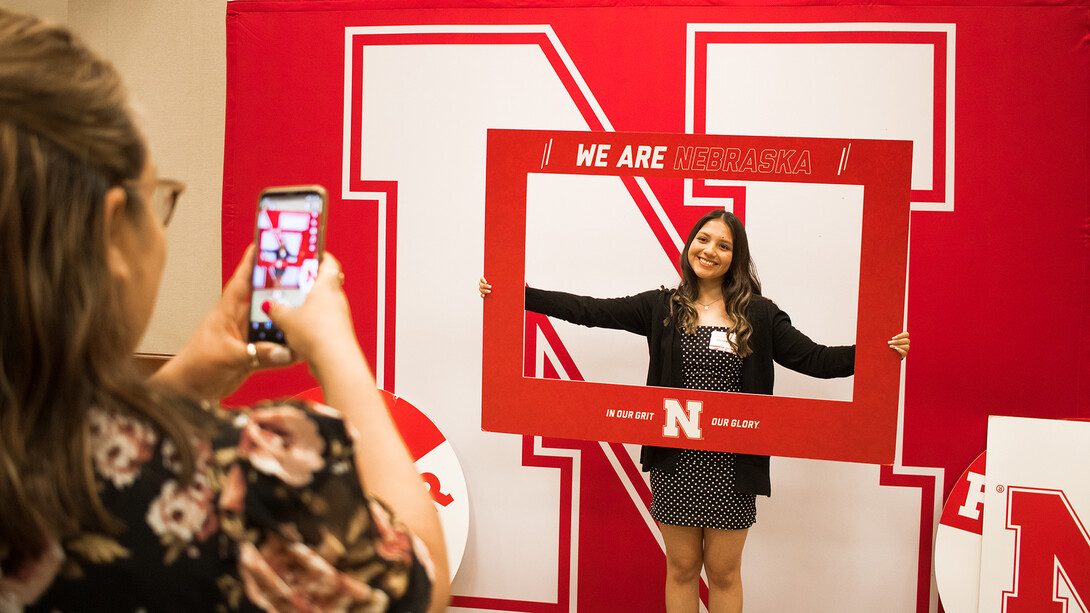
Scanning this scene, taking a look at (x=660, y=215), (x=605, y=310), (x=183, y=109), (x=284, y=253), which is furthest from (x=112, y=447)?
(x=183, y=109)

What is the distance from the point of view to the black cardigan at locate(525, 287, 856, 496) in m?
2.13

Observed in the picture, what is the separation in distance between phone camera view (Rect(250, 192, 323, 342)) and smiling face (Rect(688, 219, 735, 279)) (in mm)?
1388

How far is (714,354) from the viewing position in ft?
7.06

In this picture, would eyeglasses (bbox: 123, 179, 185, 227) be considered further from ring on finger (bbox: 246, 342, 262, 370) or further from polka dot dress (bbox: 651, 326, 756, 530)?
polka dot dress (bbox: 651, 326, 756, 530)

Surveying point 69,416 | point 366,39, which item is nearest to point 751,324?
point 366,39

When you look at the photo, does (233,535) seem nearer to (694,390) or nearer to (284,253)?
(284,253)

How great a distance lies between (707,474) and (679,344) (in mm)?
394

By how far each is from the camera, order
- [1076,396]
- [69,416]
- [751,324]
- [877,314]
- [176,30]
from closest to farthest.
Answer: [69,416]
[877,314]
[751,324]
[1076,396]
[176,30]

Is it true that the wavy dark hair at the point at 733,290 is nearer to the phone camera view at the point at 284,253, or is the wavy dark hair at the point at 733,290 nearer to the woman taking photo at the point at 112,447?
the phone camera view at the point at 284,253

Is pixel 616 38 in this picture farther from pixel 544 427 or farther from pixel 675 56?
pixel 544 427

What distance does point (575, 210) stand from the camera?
248cm

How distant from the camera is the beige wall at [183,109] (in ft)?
9.32

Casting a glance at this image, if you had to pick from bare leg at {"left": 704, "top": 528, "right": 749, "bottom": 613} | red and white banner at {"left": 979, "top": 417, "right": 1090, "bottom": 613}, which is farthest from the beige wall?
red and white banner at {"left": 979, "top": 417, "right": 1090, "bottom": 613}

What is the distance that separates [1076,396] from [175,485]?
275cm
